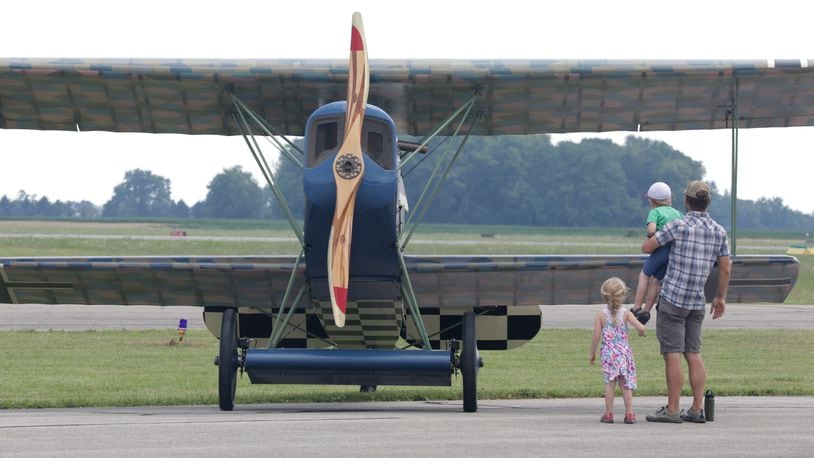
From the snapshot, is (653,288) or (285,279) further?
(285,279)

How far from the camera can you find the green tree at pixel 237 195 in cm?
12206

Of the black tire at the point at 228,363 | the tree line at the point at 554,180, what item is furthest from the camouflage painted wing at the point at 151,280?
the tree line at the point at 554,180

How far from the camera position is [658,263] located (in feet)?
32.0

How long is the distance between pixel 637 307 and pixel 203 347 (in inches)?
434

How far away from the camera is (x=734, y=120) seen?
39.8 ft

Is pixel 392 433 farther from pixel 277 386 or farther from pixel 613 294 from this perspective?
pixel 277 386

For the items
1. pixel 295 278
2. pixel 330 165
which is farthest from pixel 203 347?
pixel 330 165

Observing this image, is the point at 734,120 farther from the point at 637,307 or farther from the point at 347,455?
the point at 347,455

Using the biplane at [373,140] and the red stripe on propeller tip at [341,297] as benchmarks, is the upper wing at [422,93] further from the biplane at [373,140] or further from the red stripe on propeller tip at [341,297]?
the red stripe on propeller tip at [341,297]

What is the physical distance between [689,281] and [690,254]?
0.63 ft

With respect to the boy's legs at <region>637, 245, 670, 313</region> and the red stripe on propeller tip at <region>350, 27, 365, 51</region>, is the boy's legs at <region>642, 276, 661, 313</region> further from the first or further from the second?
the red stripe on propeller tip at <region>350, 27, 365, 51</region>

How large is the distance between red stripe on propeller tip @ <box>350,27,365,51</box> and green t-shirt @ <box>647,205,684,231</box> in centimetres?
273

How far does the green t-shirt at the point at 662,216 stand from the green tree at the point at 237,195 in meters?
110

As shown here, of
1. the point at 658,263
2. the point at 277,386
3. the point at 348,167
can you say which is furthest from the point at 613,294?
the point at 277,386
